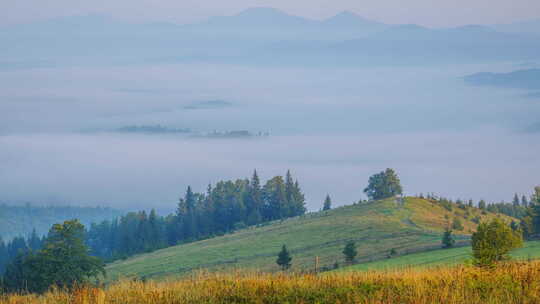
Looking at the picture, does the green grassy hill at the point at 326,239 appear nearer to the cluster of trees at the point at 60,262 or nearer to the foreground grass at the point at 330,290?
the cluster of trees at the point at 60,262

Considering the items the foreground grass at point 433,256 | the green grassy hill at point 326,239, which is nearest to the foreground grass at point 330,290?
the foreground grass at point 433,256

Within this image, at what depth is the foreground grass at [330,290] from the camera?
2233 centimetres

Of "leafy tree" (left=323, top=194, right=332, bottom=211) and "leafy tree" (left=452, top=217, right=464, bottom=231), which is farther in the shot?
"leafy tree" (left=323, top=194, right=332, bottom=211)

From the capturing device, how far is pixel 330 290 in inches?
919

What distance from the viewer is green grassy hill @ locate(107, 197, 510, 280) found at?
103 meters

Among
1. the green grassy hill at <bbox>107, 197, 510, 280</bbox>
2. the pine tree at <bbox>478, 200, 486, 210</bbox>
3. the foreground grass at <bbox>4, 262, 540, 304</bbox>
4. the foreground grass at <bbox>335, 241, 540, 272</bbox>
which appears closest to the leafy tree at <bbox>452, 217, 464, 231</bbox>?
the green grassy hill at <bbox>107, 197, 510, 280</bbox>

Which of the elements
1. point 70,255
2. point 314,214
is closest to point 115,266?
point 314,214

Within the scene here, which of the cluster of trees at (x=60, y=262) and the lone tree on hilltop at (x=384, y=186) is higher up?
the lone tree on hilltop at (x=384, y=186)

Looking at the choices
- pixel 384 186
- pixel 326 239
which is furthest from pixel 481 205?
pixel 326 239

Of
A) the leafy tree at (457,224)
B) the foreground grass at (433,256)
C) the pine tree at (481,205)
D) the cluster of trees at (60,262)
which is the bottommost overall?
the foreground grass at (433,256)

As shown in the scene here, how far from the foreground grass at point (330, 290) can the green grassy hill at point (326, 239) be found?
66909 mm

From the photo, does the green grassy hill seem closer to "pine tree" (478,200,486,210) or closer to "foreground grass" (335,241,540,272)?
"pine tree" (478,200,486,210)

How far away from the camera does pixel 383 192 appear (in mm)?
157625

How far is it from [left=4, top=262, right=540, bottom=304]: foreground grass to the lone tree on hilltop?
134m
